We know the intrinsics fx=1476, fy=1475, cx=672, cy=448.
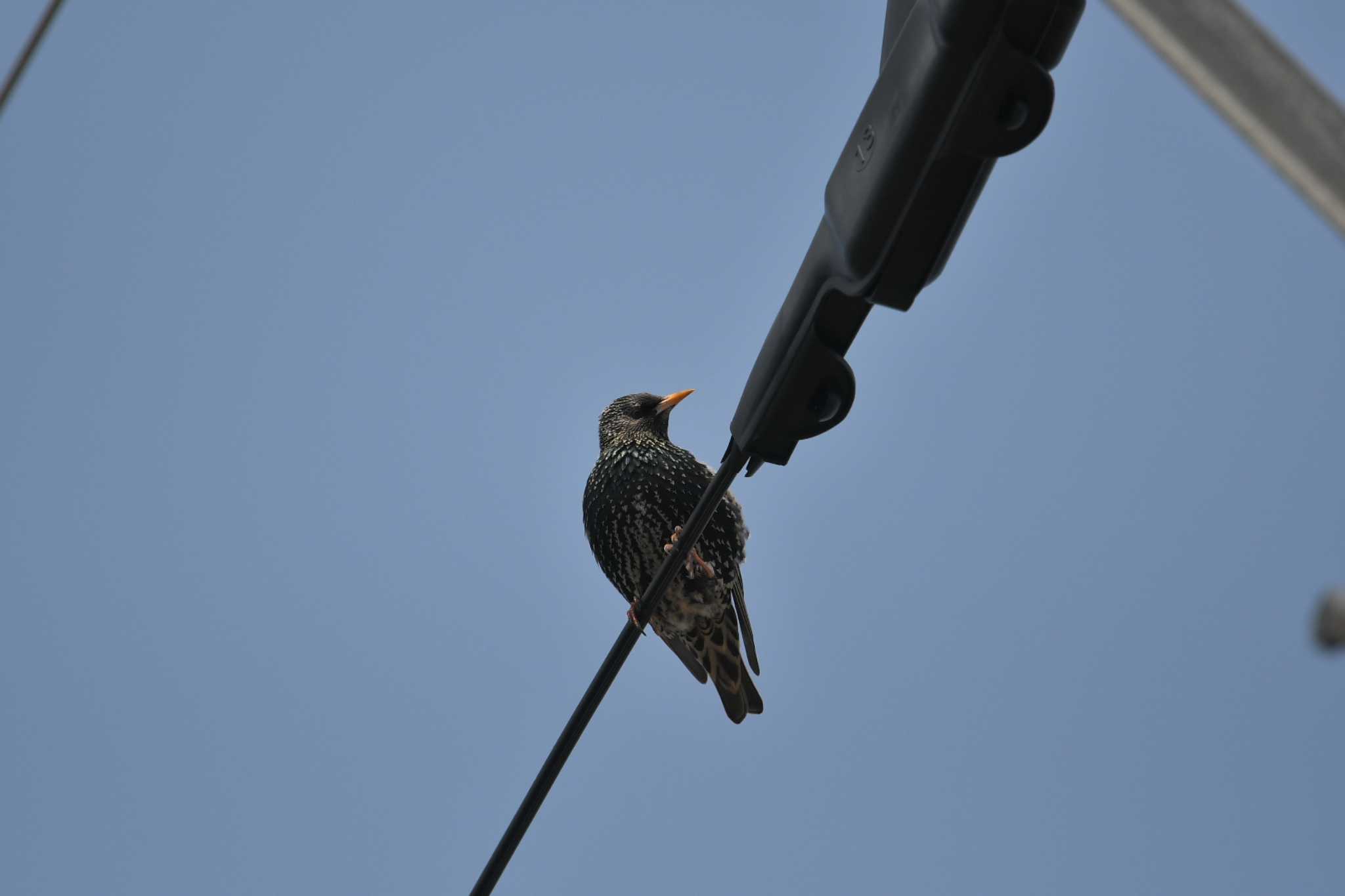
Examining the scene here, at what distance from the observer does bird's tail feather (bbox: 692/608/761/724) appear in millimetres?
6027

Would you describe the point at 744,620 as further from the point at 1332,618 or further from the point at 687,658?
the point at 1332,618

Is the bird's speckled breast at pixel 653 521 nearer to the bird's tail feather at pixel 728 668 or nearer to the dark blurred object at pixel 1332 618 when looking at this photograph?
the bird's tail feather at pixel 728 668

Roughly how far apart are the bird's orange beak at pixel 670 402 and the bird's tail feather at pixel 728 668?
1034mm

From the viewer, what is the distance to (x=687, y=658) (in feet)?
20.1

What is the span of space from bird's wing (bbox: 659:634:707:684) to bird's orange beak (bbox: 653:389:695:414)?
40.6 inches

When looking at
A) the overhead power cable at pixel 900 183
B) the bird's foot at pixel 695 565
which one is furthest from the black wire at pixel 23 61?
the bird's foot at pixel 695 565

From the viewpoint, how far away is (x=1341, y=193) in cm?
126

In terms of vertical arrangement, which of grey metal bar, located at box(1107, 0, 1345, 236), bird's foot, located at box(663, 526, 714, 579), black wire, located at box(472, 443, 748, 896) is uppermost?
grey metal bar, located at box(1107, 0, 1345, 236)

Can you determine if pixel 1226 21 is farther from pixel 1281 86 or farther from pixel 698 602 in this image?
pixel 698 602

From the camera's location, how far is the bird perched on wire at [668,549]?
5902 millimetres

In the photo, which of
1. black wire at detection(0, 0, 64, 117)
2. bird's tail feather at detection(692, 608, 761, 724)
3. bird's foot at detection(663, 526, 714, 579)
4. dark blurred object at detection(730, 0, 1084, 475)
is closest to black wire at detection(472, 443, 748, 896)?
dark blurred object at detection(730, 0, 1084, 475)

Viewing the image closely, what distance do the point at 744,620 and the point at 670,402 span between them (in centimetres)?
116

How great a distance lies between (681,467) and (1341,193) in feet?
16.2

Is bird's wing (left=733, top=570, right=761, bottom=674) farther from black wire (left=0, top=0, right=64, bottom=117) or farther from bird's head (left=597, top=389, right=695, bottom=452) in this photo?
black wire (left=0, top=0, right=64, bottom=117)
